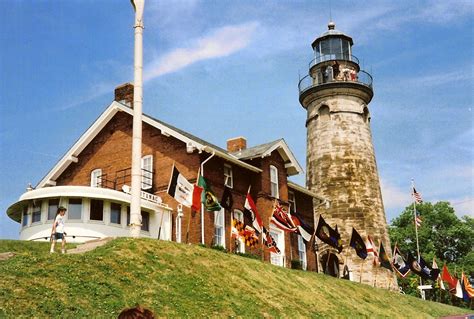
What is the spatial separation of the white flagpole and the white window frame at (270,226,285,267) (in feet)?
49.8

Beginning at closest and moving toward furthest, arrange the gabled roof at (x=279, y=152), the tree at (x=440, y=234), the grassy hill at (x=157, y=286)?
the grassy hill at (x=157, y=286) → the gabled roof at (x=279, y=152) → the tree at (x=440, y=234)

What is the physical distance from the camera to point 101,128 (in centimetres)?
3903

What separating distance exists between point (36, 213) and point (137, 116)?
993cm

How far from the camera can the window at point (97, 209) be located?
1260 inches

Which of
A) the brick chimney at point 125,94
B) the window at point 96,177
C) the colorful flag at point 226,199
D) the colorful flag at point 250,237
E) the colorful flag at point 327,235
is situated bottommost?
the colorful flag at point 250,237

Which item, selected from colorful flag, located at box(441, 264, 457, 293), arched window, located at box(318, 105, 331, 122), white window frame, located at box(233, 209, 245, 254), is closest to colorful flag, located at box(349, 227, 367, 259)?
white window frame, located at box(233, 209, 245, 254)

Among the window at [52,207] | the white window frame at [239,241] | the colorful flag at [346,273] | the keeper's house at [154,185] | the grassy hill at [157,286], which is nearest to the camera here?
the grassy hill at [157,286]

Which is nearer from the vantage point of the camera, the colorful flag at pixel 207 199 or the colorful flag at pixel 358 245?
the colorful flag at pixel 207 199

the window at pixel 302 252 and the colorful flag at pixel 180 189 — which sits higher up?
the colorful flag at pixel 180 189

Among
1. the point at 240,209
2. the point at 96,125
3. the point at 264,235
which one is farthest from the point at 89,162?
the point at 264,235

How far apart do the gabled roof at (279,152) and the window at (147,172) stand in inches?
213

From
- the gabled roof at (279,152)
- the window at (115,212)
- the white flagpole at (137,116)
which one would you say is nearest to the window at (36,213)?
the window at (115,212)

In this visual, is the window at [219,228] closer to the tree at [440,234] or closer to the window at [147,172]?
the window at [147,172]

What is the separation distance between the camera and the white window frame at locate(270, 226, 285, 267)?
38.2m
